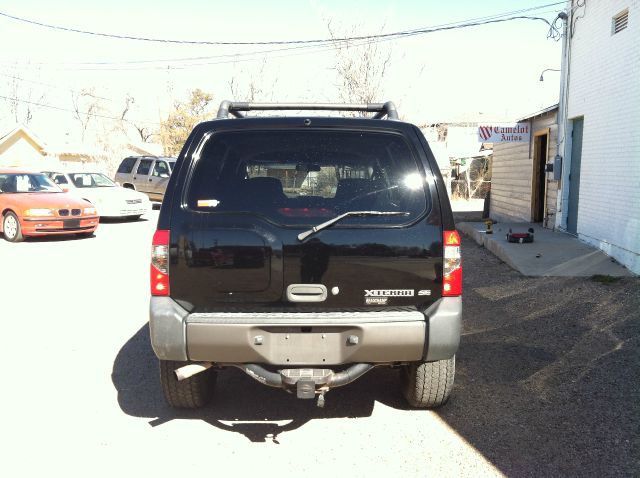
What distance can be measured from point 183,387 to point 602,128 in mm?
9286

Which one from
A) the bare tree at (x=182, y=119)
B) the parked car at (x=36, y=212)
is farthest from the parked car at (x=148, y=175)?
the bare tree at (x=182, y=119)

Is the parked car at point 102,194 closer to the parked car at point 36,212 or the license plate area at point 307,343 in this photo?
the parked car at point 36,212

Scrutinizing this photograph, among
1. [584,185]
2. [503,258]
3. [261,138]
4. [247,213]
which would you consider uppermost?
[261,138]

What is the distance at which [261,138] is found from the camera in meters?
3.68

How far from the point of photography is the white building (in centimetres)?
914

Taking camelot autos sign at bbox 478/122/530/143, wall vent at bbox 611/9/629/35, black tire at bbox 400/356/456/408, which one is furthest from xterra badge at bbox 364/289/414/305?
camelot autos sign at bbox 478/122/530/143

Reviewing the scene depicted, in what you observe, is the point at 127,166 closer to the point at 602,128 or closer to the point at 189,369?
the point at 602,128

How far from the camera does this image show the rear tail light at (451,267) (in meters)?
3.43

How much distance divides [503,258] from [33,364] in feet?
26.2

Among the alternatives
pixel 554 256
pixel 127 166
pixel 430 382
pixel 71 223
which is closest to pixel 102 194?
pixel 71 223

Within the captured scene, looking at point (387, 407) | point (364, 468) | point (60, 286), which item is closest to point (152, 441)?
point (364, 468)

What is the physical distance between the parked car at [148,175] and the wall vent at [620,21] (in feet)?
52.2

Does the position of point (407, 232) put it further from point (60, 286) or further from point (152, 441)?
point (60, 286)

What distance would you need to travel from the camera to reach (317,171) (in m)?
3.94
